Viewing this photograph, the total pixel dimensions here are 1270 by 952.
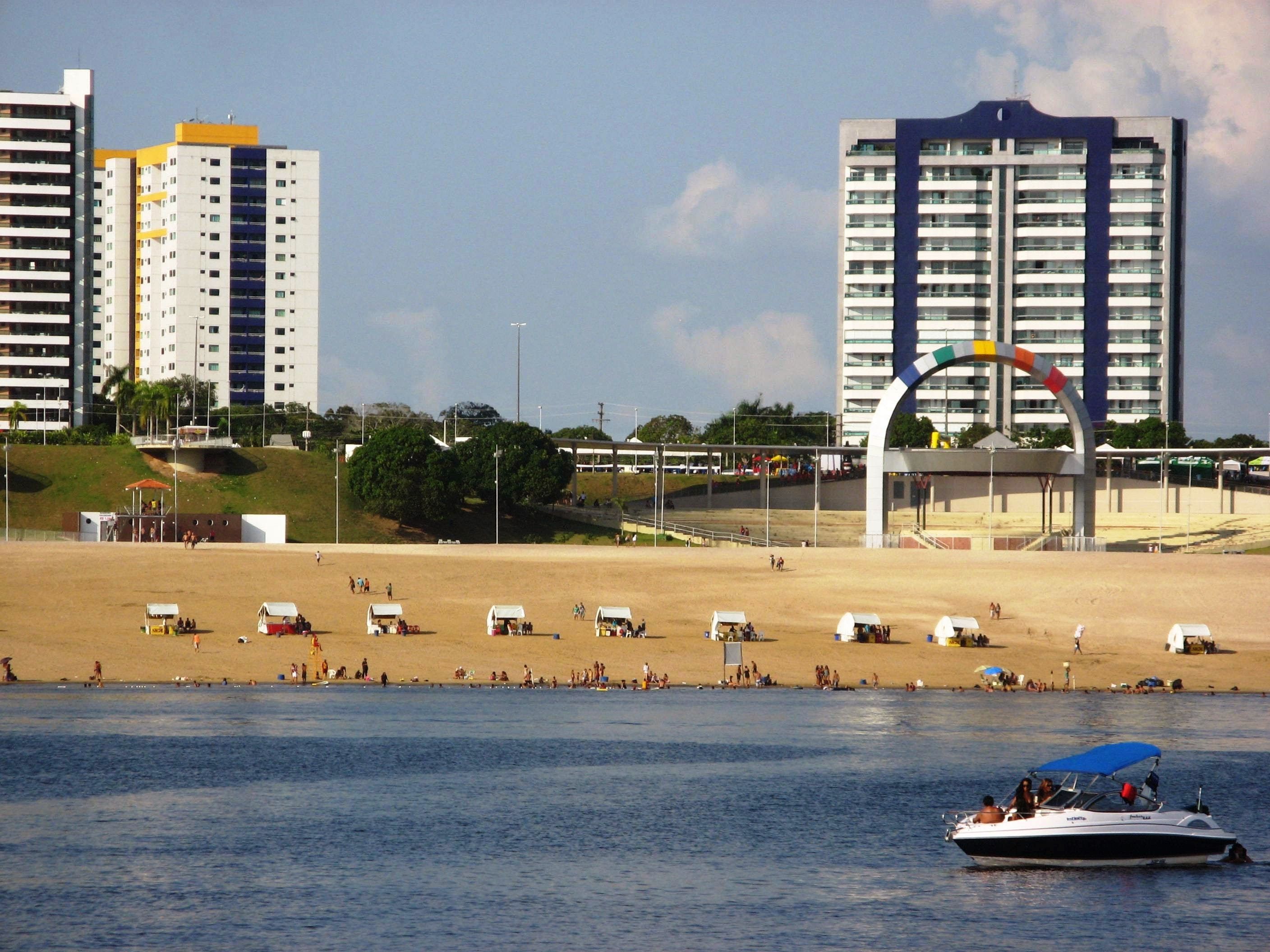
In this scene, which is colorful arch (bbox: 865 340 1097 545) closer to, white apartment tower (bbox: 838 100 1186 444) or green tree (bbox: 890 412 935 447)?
green tree (bbox: 890 412 935 447)

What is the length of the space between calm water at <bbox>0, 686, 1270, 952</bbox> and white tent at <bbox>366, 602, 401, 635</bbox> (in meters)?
4.89

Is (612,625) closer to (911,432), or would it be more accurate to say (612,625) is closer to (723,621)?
(723,621)

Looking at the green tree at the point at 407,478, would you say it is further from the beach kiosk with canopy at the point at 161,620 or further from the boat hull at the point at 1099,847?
the boat hull at the point at 1099,847

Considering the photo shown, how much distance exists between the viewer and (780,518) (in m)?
123

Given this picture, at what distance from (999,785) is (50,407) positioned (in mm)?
142365

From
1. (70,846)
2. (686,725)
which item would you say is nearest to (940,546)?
(686,725)

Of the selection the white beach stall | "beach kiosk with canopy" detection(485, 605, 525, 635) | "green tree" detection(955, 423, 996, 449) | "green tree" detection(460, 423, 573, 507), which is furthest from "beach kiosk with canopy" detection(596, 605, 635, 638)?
"green tree" detection(955, 423, 996, 449)

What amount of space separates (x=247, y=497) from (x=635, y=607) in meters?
45.0

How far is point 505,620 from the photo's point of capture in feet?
243

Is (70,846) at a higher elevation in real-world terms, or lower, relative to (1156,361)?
lower

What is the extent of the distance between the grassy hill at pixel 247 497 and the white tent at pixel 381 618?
33542 mm

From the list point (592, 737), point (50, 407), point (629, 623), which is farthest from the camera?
point (50, 407)

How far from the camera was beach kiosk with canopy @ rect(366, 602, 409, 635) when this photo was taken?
72.6 m

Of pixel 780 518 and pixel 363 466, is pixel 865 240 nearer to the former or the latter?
pixel 780 518
